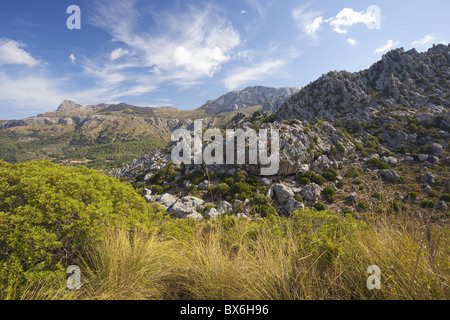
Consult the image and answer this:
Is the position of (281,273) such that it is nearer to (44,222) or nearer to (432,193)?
(44,222)

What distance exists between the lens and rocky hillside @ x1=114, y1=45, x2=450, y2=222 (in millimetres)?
17000

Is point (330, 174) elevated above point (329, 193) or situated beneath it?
elevated above

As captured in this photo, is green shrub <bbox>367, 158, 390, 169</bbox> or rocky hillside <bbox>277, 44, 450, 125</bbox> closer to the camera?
green shrub <bbox>367, 158, 390, 169</bbox>

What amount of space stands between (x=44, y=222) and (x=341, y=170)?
1121 inches

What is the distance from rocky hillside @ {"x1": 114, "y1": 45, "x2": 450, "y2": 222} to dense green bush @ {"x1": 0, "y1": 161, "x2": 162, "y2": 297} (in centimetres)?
540

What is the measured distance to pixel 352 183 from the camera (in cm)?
2166

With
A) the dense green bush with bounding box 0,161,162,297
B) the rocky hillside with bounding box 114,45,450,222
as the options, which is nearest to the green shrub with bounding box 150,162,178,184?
the rocky hillside with bounding box 114,45,450,222

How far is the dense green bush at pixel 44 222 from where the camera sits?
109 inches

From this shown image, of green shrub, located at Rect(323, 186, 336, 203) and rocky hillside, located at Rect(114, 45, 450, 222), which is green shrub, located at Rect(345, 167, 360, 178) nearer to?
rocky hillside, located at Rect(114, 45, 450, 222)

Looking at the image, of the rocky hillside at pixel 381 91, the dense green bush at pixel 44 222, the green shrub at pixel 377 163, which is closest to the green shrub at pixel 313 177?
the green shrub at pixel 377 163

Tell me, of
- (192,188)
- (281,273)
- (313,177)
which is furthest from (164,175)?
(281,273)

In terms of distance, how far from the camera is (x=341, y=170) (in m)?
24.3

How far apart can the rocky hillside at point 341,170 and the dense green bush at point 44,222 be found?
17.7ft
